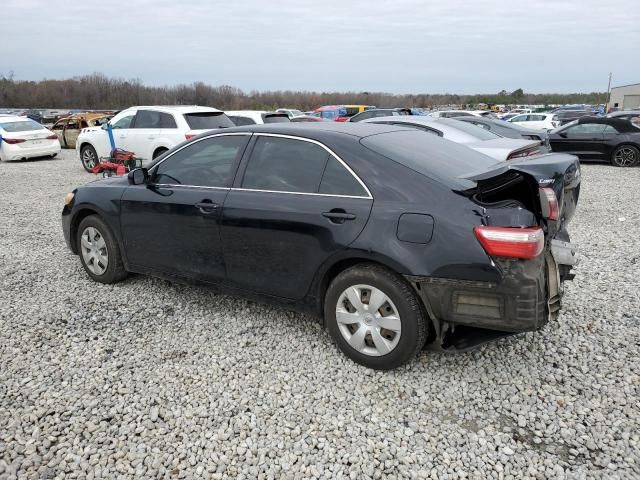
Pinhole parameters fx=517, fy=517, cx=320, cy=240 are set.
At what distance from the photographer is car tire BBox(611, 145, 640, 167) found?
45.5ft

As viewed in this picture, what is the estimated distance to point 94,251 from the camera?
16.3ft

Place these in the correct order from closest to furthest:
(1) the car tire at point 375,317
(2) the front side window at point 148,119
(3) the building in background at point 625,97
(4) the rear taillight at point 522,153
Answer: (1) the car tire at point 375,317, (4) the rear taillight at point 522,153, (2) the front side window at point 148,119, (3) the building in background at point 625,97

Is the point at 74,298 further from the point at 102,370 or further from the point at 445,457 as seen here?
the point at 445,457

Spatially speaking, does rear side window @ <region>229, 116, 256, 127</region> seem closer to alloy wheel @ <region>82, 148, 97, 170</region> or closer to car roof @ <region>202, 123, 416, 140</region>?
alloy wheel @ <region>82, 148, 97, 170</region>

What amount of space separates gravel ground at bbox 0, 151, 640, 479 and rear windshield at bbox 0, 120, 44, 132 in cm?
1359

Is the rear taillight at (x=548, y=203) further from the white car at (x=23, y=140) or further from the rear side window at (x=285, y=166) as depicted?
the white car at (x=23, y=140)

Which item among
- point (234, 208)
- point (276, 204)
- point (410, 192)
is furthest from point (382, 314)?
point (234, 208)

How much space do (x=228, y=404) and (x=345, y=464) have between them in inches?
33.4

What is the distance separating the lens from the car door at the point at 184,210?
13.2 feet

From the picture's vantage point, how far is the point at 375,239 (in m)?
3.19

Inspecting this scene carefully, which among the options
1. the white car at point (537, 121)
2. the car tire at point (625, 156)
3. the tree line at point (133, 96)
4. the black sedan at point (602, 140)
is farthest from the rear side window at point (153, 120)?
the tree line at point (133, 96)

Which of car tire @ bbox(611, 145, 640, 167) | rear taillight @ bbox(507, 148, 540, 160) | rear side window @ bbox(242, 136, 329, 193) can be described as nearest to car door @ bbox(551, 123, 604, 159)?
car tire @ bbox(611, 145, 640, 167)

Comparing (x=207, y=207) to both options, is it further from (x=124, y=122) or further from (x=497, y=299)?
(x=124, y=122)

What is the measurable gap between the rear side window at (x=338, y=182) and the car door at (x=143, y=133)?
29.7 feet
